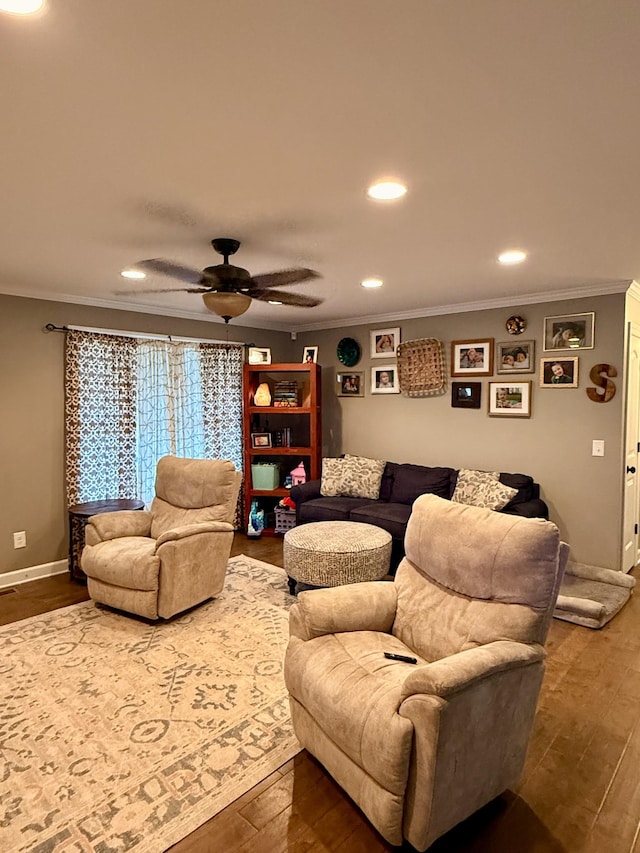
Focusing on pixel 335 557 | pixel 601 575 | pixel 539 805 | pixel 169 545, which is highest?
pixel 169 545

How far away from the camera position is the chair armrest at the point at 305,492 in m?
5.19

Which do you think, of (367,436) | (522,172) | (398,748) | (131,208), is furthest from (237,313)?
(367,436)

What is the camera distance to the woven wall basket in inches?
202

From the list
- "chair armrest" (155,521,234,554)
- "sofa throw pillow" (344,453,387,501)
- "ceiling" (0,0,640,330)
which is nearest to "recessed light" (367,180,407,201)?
"ceiling" (0,0,640,330)

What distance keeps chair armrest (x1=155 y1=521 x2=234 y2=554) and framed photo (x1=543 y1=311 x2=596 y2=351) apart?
3070mm

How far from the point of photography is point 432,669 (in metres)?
1.64

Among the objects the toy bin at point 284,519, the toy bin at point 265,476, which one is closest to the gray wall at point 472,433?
the toy bin at point 284,519

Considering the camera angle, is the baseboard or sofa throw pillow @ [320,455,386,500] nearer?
the baseboard

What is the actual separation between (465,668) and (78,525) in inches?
140

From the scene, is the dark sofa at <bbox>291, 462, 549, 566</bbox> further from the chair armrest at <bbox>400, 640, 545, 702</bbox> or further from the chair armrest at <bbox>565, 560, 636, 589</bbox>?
the chair armrest at <bbox>400, 640, 545, 702</bbox>

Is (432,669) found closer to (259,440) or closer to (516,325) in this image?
(516,325)

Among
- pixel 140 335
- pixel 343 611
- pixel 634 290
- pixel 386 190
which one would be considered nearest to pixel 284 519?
pixel 140 335

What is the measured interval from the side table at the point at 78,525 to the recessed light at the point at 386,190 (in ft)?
10.7

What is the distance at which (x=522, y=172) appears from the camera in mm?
2029
